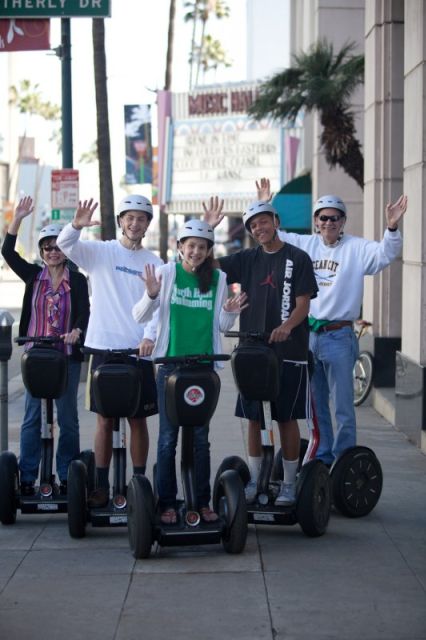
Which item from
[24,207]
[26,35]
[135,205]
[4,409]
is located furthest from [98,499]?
[26,35]

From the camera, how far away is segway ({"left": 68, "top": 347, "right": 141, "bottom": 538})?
691cm

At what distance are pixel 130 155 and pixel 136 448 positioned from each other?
34418 mm

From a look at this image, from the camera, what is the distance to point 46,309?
774 cm

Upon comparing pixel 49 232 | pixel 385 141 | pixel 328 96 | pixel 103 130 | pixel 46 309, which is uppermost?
pixel 328 96

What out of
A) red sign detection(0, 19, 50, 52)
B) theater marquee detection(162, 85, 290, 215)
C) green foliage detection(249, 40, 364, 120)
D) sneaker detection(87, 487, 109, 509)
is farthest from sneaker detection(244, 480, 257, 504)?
theater marquee detection(162, 85, 290, 215)

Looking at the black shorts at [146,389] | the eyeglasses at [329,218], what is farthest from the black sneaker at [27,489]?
the eyeglasses at [329,218]

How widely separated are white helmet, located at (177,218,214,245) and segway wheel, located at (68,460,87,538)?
1.45 meters

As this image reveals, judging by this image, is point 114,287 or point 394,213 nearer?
point 114,287

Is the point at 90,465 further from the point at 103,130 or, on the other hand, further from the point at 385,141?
the point at 103,130

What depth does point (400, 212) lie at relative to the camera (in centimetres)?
798

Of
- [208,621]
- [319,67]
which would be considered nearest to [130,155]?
[319,67]

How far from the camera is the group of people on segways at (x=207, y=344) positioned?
673 centimetres

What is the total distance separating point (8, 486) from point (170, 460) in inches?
45.4

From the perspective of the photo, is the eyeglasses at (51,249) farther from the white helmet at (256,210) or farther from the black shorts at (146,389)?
the white helmet at (256,210)
